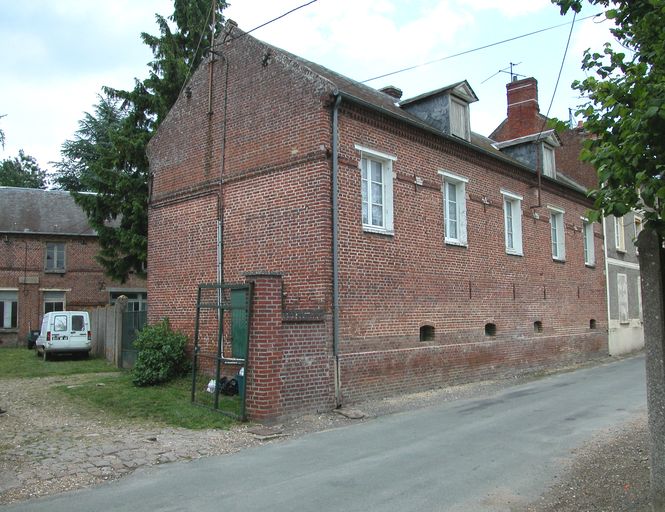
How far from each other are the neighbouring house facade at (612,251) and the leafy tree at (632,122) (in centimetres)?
1902

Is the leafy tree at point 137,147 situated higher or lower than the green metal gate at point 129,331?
higher

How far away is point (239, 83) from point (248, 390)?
743 cm

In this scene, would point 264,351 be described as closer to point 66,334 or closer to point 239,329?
point 239,329

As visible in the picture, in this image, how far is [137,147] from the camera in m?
19.5

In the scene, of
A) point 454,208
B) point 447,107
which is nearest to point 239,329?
point 454,208

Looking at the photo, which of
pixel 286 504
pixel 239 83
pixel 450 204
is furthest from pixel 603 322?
pixel 286 504

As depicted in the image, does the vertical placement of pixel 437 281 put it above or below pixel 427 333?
above

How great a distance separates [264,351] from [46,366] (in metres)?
12.3

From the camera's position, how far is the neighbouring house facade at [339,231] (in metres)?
11.5

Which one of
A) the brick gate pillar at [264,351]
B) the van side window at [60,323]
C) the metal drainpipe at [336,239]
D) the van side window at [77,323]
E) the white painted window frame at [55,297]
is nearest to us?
the brick gate pillar at [264,351]

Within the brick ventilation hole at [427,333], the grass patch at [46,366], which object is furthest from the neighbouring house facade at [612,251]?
the grass patch at [46,366]

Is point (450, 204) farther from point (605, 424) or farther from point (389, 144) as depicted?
point (605, 424)

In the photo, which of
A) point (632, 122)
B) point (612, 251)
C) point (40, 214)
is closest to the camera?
point (632, 122)

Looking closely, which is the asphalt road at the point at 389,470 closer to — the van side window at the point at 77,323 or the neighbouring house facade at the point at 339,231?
the neighbouring house facade at the point at 339,231
